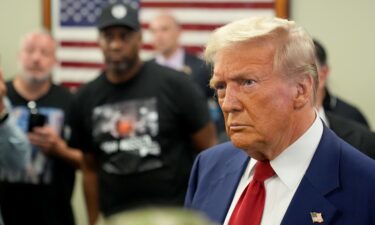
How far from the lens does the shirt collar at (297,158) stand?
178cm

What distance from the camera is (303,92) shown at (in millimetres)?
1825

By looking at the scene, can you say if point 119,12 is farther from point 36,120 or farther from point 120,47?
point 36,120

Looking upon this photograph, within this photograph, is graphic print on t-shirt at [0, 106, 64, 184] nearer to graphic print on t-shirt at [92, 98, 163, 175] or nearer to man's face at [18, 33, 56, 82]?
man's face at [18, 33, 56, 82]

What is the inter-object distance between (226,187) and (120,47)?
2.08 metres

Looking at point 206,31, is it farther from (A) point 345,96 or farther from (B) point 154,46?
(A) point 345,96

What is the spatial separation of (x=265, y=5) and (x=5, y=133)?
283 centimetres

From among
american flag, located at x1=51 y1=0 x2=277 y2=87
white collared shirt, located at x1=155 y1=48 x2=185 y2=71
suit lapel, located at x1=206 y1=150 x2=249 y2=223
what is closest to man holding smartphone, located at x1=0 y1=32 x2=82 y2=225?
white collared shirt, located at x1=155 y1=48 x2=185 y2=71

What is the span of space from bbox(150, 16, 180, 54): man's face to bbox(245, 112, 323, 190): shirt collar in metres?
3.74

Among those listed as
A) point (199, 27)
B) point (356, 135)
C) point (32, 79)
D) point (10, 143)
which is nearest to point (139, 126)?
point (10, 143)

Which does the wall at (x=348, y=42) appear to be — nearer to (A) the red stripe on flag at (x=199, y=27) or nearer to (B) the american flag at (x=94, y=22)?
(B) the american flag at (x=94, y=22)

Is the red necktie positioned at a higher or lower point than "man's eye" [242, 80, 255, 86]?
lower

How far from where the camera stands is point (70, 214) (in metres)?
4.39

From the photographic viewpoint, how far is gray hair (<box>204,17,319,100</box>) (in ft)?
5.71

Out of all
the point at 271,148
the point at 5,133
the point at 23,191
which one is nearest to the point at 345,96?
the point at 23,191
